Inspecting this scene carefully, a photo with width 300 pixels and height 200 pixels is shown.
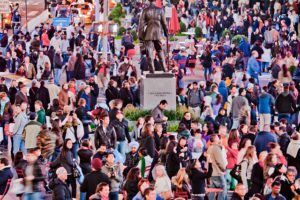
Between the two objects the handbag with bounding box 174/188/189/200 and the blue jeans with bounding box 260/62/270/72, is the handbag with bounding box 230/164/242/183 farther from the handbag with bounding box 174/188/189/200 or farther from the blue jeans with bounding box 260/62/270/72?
the blue jeans with bounding box 260/62/270/72

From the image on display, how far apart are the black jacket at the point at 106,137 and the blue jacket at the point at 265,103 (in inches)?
253

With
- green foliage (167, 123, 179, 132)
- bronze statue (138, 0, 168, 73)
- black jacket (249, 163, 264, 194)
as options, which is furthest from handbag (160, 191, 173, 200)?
bronze statue (138, 0, 168, 73)

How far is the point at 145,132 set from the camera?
26828mm

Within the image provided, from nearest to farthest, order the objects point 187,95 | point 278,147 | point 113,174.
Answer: point 113,174
point 278,147
point 187,95

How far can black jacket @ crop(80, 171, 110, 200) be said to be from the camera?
22.5 meters

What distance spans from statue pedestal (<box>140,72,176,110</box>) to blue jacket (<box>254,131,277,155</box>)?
23.4 feet

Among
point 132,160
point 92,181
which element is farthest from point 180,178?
point 132,160

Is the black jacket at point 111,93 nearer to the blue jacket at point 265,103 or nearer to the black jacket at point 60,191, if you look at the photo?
the blue jacket at point 265,103

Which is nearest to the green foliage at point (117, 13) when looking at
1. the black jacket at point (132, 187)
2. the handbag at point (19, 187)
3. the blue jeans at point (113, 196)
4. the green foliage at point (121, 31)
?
the green foliage at point (121, 31)

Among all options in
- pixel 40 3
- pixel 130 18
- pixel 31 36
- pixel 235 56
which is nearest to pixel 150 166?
pixel 235 56

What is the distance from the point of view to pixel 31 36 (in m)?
52.9

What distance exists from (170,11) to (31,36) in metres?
8.99

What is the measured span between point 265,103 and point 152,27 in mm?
3315

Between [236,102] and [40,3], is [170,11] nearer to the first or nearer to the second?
[236,102]
